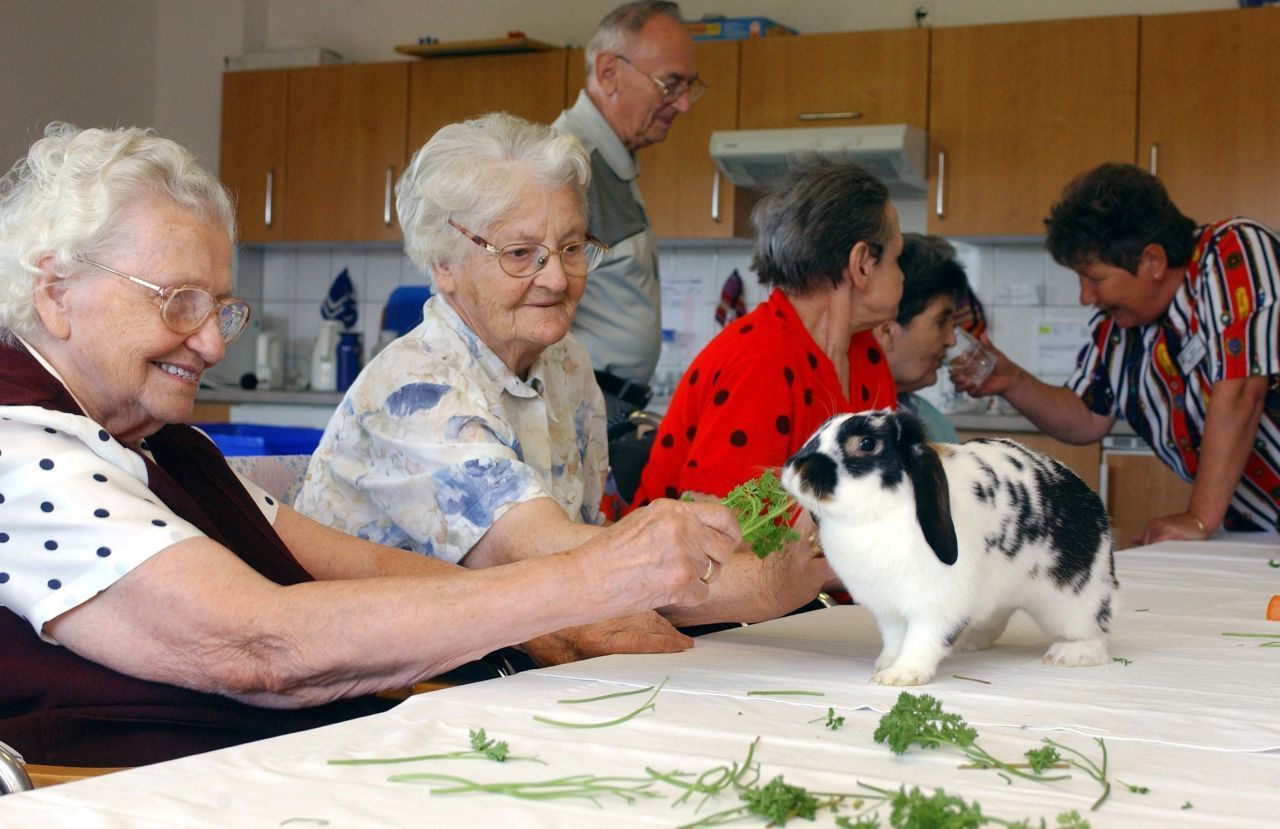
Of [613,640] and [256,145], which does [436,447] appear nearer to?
[613,640]

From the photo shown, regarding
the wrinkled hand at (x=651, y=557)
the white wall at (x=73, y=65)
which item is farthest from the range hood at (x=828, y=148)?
the wrinkled hand at (x=651, y=557)

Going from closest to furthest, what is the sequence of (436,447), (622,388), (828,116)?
(436,447) < (622,388) < (828,116)

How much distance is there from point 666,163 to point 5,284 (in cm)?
418

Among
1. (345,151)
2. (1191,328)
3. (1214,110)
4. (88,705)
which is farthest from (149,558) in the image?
(345,151)

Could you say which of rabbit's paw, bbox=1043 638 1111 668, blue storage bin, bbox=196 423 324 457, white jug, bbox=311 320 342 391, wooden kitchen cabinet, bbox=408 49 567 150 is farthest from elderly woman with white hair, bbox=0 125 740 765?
white jug, bbox=311 320 342 391

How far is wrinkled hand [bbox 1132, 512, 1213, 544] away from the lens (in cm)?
269

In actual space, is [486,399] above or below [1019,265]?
below

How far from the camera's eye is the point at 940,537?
1.18 metres

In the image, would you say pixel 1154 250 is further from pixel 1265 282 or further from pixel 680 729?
pixel 680 729

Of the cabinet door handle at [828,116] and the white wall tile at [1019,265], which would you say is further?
the white wall tile at [1019,265]

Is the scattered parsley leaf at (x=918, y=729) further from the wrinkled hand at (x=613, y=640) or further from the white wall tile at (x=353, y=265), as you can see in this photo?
the white wall tile at (x=353, y=265)

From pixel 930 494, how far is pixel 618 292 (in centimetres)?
196

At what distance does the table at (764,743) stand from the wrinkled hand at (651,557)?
77 mm

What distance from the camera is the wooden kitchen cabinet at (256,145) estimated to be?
6.06 m
